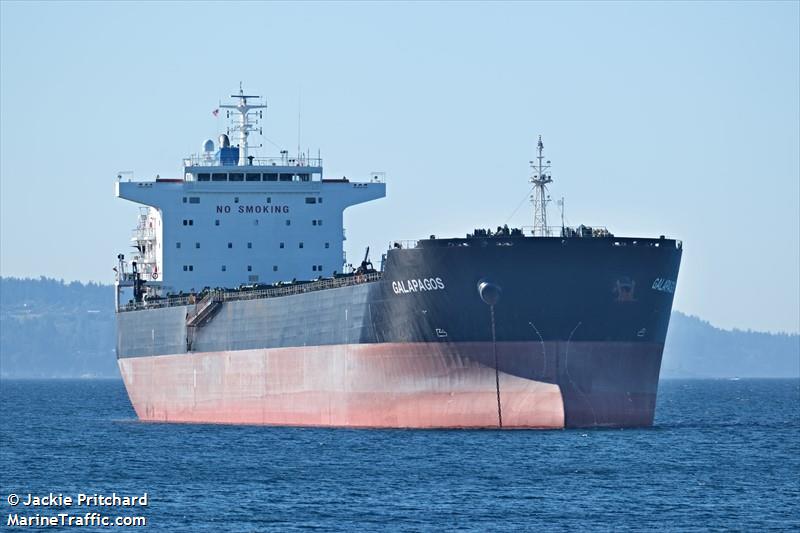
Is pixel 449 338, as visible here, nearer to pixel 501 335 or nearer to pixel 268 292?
pixel 501 335

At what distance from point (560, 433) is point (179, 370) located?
15949 millimetres

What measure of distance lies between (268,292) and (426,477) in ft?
48.5

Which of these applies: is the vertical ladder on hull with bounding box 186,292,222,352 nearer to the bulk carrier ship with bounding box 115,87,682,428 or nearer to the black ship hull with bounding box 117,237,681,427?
the bulk carrier ship with bounding box 115,87,682,428

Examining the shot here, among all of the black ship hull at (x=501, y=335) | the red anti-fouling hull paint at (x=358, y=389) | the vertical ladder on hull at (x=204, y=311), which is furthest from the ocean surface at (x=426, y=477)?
the vertical ladder on hull at (x=204, y=311)

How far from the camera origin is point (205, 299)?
156 ft

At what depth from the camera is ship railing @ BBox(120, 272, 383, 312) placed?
41.4 m

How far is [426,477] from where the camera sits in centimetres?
3141

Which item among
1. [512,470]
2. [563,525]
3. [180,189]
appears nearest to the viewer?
[563,525]

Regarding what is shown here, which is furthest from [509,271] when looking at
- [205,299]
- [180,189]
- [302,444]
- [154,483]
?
[180,189]

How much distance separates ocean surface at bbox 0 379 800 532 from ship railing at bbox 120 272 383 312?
3658 mm

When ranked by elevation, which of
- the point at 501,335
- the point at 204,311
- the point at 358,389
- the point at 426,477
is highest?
the point at 204,311

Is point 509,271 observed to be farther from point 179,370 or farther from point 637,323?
point 179,370

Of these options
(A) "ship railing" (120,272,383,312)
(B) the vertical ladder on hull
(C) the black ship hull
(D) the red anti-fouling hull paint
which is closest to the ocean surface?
(D) the red anti-fouling hull paint

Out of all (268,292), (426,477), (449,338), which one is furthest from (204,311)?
(426,477)
